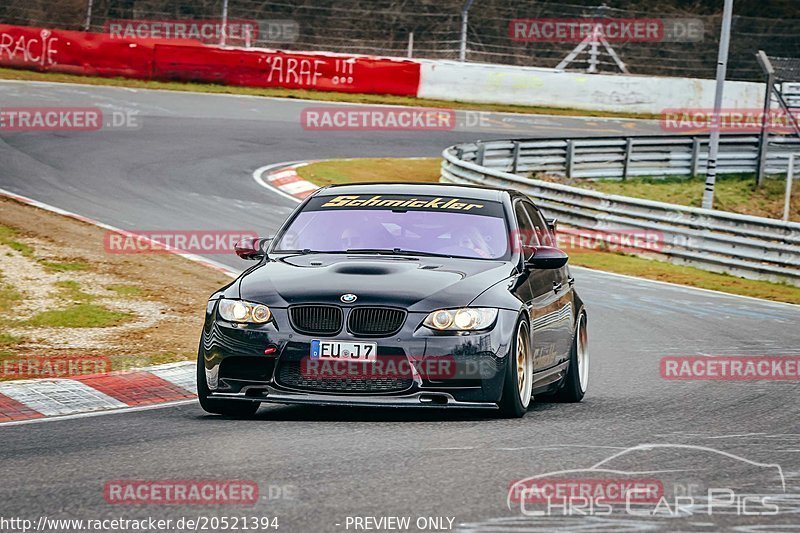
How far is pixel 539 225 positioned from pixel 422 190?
1238mm

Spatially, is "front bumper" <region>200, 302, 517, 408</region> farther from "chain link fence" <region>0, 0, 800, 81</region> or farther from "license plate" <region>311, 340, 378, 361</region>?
"chain link fence" <region>0, 0, 800, 81</region>

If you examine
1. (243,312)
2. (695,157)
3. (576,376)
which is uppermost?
(243,312)

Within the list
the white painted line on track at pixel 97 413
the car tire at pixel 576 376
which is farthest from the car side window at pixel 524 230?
the white painted line on track at pixel 97 413

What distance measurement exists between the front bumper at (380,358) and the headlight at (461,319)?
0.05 m

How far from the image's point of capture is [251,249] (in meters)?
9.59

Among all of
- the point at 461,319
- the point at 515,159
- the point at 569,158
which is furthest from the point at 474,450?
the point at 569,158

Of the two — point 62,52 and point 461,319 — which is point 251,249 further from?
point 62,52

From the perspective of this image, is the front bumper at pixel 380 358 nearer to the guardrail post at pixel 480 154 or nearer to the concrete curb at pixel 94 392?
the concrete curb at pixel 94 392

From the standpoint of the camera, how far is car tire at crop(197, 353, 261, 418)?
8.69m

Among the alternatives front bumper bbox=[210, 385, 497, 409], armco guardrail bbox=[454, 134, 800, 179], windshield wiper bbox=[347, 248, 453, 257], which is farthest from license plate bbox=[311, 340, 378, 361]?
armco guardrail bbox=[454, 134, 800, 179]

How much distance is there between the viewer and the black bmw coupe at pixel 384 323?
8.28 m

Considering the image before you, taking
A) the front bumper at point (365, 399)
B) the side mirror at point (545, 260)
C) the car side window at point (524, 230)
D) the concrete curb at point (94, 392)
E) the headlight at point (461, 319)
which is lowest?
the concrete curb at point (94, 392)

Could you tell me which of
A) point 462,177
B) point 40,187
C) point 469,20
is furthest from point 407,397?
point 469,20

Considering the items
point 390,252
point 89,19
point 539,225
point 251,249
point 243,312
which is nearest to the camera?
point 243,312
